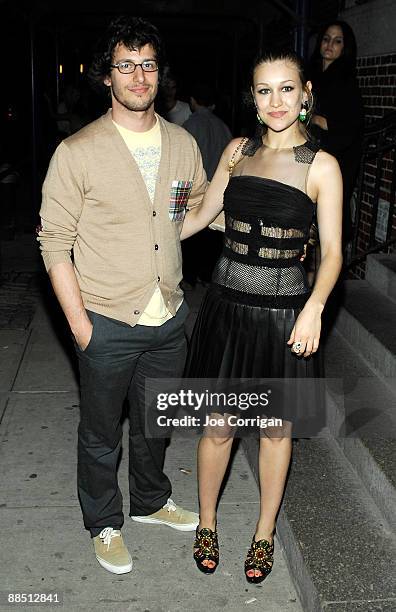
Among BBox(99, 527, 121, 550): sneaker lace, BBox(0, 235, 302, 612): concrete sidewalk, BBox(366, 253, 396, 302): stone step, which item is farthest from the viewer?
BBox(366, 253, 396, 302): stone step

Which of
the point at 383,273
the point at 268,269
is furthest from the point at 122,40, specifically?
the point at 383,273

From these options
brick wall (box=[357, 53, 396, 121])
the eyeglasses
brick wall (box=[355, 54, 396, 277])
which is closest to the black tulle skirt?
the eyeglasses

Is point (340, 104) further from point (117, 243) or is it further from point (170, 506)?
point (170, 506)

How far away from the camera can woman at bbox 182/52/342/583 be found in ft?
10.1

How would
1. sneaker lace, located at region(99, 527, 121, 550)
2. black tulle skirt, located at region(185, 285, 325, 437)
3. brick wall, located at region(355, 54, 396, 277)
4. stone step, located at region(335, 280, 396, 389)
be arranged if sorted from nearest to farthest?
black tulle skirt, located at region(185, 285, 325, 437), sneaker lace, located at region(99, 527, 121, 550), stone step, located at region(335, 280, 396, 389), brick wall, located at region(355, 54, 396, 277)

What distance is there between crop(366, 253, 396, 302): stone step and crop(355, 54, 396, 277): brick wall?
376 millimetres

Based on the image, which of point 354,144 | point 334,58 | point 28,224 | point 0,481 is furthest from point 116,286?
point 28,224

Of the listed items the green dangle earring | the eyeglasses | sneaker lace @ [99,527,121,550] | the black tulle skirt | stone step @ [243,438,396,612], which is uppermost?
the eyeglasses

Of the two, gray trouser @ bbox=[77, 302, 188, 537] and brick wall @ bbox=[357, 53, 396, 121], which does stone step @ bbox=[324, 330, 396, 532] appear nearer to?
gray trouser @ bbox=[77, 302, 188, 537]

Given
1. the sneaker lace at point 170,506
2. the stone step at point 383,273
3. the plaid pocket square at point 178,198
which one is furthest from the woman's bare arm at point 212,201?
the stone step at point 383,273

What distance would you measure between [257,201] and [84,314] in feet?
2.74

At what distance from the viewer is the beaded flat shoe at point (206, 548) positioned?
11.4 ft

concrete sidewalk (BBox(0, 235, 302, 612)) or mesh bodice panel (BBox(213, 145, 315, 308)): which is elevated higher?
mesh bodice panel (BBox(213, 145, 315, 308))

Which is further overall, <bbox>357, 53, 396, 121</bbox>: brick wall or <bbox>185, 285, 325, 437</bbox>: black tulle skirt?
<bbox>357, 53, 396, 121</bbox>: brick wall
